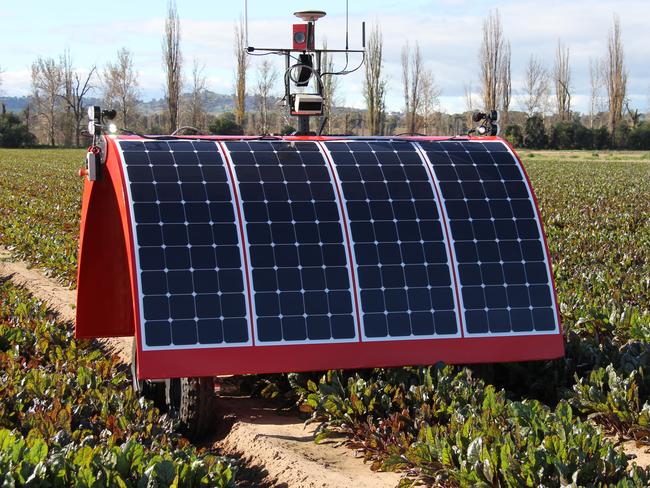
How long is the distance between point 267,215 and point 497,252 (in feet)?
5.84

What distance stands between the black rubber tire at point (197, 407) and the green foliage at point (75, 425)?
15cm

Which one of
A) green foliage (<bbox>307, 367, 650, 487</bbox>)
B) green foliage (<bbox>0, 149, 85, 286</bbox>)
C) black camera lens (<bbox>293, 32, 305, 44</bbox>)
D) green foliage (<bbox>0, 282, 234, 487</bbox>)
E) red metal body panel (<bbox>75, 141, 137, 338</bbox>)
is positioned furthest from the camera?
green foliage (<bbox>0, 149, 85, 286</bbox>)

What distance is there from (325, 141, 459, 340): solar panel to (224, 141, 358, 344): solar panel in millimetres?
142

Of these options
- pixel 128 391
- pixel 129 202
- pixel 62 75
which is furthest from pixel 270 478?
pixel 62 75

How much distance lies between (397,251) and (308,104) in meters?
1.77

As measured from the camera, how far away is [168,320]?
7.01 metres

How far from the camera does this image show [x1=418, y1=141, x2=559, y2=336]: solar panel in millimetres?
7652

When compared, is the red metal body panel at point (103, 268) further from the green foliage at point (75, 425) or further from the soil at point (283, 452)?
the soil at point (283, 452)

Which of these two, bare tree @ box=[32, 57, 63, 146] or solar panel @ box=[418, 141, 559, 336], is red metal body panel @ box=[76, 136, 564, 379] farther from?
bare tree @ box=[32, 57, 63, 146]

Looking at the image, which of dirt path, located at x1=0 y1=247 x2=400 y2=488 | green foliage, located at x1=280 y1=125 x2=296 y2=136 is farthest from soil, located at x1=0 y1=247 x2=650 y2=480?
green foliage, located at x1=280 y1=125 x2=296 y2=136

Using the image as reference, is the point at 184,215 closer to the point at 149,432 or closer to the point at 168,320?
the point at 168,320

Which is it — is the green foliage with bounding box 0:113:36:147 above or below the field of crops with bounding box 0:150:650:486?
above

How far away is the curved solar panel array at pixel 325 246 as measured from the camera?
7.16m

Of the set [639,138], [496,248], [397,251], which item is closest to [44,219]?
[397,251]
